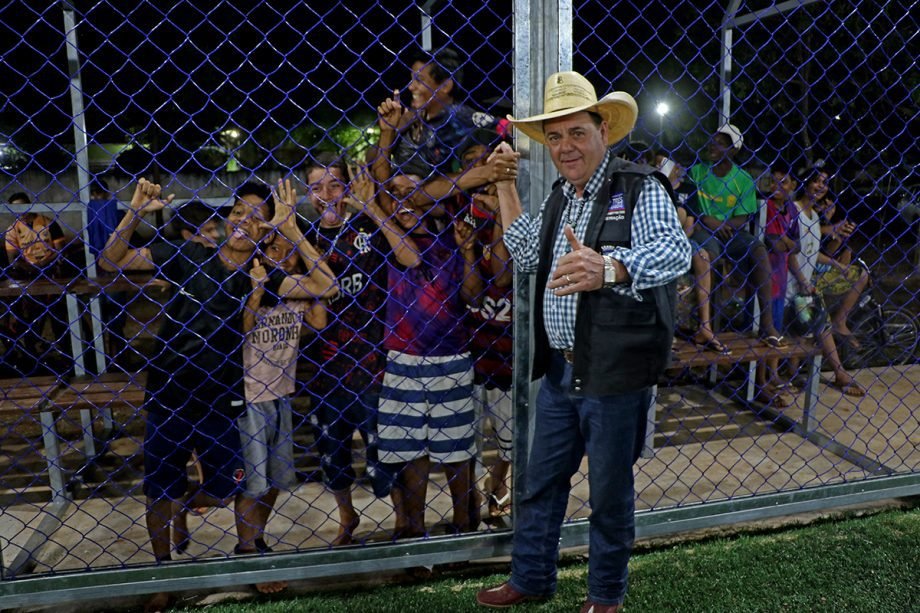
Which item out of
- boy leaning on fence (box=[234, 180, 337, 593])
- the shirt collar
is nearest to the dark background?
boy leaning on fence (box=[234, 180, 337, 593])

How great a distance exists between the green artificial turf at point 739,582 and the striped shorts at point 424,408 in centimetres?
53

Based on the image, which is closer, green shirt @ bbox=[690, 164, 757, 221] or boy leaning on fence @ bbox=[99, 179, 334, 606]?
boy leaning on fence @ bbox=[99, 179, 334, 606]

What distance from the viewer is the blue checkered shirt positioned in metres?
2.07

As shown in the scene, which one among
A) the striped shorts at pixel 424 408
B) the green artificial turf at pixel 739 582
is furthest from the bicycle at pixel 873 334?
the striped shorts at pixel 424 408

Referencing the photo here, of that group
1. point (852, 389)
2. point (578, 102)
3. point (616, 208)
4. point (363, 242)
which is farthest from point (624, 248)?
point (852, 389)

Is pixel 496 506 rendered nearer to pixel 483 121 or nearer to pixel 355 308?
pixel 355 308

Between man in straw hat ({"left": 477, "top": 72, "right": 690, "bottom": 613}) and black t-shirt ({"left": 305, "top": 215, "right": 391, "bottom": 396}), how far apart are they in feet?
2.61

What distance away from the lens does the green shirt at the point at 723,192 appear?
516 cm

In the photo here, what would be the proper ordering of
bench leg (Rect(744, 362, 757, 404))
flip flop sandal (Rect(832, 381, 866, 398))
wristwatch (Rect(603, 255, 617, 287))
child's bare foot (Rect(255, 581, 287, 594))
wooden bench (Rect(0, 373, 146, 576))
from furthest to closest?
flip flop sandal (Rect(832, 381, 866, 398)) < bench leg (Rect(744, 362, 757, 404)) < wooden bench (Rect(0, 373, 146, 576)) < child's bare foot (Rect(255, 581, 287, 594)) < wristwatch (Rect(603, 255, 617, 287))

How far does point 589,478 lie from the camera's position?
7.92 ft

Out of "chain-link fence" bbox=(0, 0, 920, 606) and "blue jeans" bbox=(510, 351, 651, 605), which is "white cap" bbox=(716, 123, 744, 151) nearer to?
"chain-link fence" bbox=(0, 0, 920, 606)

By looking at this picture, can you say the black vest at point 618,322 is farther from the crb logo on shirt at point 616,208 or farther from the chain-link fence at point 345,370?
the chain-link fence at point 345,370

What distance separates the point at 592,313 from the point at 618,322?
8 cm

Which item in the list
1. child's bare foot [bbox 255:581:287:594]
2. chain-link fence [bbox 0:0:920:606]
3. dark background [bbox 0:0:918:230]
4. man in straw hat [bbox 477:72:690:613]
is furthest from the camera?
dark background [bbox 0:0:918:230]
